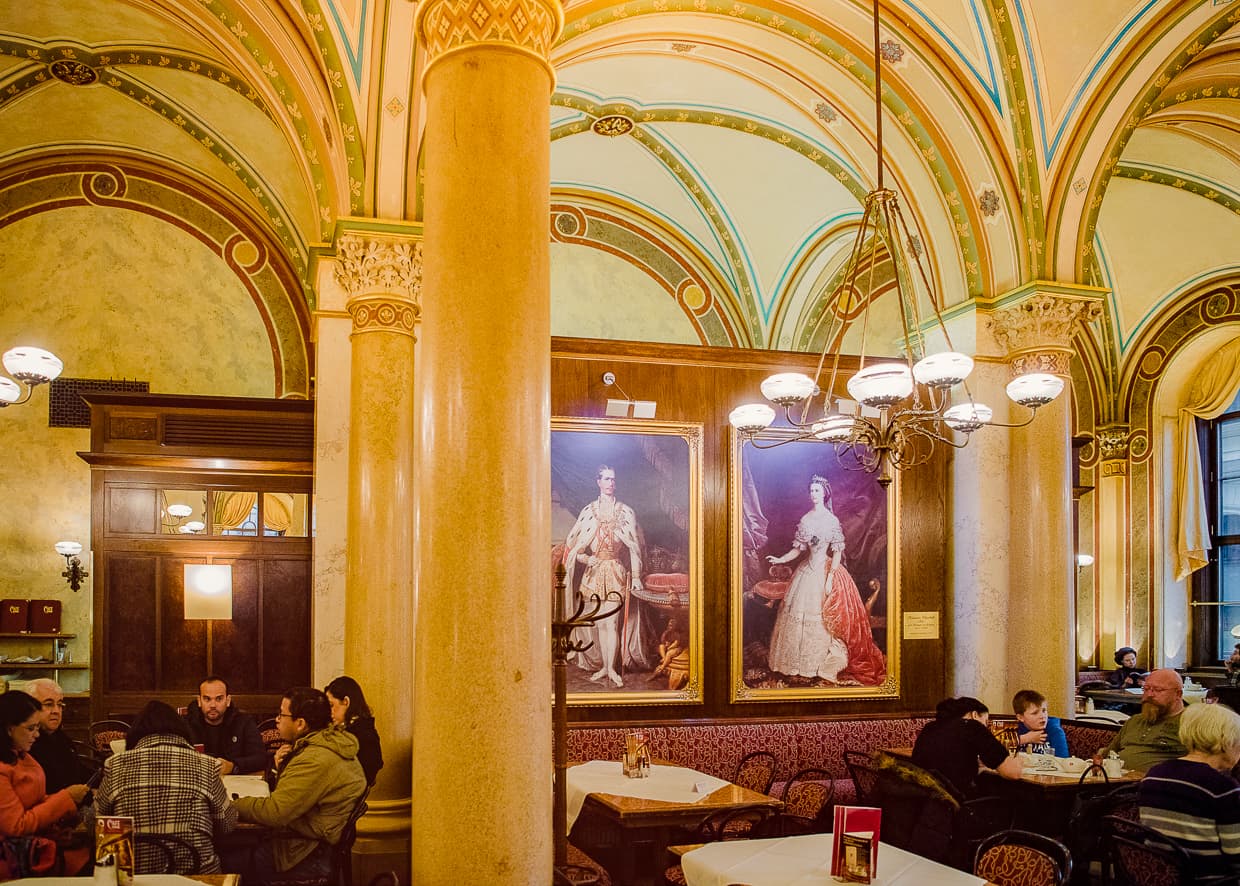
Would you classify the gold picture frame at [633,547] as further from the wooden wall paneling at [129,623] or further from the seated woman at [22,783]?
the wooden wall paneling at [129,623]

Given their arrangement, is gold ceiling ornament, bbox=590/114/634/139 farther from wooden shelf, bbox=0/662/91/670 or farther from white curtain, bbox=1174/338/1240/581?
white curtain, bbox=1174/338/1240/581

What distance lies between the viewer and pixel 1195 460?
46.7ft

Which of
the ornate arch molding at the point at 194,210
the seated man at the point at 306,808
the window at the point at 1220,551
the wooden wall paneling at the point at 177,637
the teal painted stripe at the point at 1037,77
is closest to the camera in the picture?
the seated man at the point at 306,808

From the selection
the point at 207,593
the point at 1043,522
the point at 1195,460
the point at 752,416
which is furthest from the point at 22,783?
the point at 1195,460

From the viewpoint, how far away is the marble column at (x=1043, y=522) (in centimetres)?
792

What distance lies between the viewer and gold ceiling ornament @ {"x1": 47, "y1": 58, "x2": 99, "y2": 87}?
9.35m

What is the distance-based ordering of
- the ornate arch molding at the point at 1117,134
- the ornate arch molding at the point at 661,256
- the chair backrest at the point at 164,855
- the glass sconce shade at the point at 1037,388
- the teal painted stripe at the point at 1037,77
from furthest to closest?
the ornate arch molding at the point at 661,256, the ornate arch molding at the point at 1117,134, the teal painted stripe at the point at 1037,77, the glass sconce shade at the point at 1037,388, the chair backrest at the point at 164,855

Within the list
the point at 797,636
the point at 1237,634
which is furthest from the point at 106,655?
the point at 1237,634

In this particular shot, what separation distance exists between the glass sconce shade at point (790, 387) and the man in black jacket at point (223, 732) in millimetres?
3832

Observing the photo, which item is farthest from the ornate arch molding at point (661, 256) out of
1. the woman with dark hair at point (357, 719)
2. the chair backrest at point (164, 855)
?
the chair backrest at point (164, 855)

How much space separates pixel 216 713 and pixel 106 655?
3.31 m

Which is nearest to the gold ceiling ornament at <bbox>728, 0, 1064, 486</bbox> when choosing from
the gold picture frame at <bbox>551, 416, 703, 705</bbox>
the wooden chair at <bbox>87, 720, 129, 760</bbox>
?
the gold picture frame at <bbox>551, 416, 703, 705</bbox>

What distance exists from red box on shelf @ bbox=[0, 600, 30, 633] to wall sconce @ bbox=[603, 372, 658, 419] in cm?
654

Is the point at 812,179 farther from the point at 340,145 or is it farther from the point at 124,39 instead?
the point at 124,39
